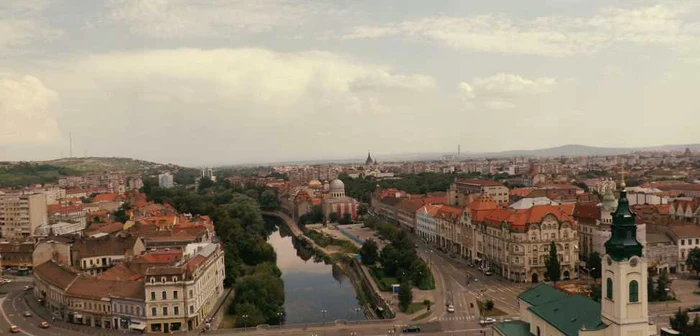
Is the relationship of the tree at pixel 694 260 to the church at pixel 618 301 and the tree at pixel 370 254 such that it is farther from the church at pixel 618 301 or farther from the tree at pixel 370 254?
the tree at pixel 370 254

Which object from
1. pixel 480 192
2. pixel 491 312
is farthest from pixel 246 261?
pixel 480 192

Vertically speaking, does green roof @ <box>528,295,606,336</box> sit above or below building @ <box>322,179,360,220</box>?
above

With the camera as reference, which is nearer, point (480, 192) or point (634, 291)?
point (634, 291)

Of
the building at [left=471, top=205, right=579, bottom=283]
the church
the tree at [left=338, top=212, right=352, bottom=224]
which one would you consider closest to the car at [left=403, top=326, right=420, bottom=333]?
the church

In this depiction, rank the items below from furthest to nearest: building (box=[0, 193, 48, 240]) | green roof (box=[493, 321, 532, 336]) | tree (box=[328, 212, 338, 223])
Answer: tree (box=[328, 212, 338, 223]) < building (box=[0, 193, 48, 240]) < green roof (box=[493, 321, 532, 336])

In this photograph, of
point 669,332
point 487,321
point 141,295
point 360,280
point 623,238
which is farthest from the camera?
point 360,280

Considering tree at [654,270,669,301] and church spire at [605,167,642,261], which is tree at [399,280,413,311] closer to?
church spire at [605,167,642,261]

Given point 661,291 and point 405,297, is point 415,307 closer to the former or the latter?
point 405,297

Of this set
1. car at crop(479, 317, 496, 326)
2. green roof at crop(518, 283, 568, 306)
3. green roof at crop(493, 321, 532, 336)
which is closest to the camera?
green roof at crop(518, 283, 568, 306)
